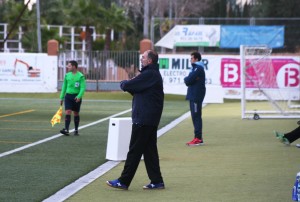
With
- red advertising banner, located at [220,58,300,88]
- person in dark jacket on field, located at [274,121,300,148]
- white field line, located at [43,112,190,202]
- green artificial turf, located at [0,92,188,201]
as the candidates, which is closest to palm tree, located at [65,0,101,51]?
red advertising banner, located at [220,58,300,88]

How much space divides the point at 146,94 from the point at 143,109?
0.21 meters

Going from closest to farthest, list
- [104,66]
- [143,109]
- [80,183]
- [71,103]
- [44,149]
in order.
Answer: [143,109] < [80,183] < [44,149] < [71,103] < [104,66]

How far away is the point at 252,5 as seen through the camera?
65.6 meters

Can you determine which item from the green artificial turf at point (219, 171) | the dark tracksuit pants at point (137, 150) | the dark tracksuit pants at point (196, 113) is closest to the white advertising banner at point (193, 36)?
the green artificial turf at point (219, 171)

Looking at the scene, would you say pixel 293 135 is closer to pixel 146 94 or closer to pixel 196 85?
pixel 196 85

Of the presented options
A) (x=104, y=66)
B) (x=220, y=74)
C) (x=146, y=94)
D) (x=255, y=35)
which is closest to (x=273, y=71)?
(x=220, y=74)

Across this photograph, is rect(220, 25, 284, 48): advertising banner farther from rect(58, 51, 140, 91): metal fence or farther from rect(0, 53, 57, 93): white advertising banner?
rect(0, 53, 57, 93): white advertising banner

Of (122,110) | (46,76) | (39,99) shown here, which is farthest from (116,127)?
(46,76)

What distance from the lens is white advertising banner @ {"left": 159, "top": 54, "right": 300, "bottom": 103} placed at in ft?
115

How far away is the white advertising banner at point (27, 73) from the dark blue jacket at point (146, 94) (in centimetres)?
2927

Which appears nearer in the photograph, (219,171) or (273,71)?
(219,171)

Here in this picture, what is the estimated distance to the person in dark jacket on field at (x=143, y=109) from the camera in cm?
1171

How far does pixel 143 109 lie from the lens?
11727 mm

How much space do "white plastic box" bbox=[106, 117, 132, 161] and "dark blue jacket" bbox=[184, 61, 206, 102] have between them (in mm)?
2932
